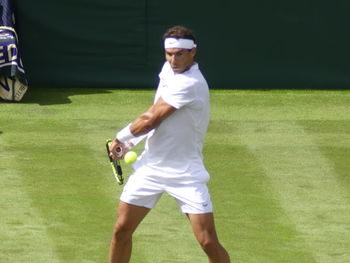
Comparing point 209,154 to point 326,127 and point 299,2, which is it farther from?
point 299,2

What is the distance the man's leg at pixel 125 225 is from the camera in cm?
834

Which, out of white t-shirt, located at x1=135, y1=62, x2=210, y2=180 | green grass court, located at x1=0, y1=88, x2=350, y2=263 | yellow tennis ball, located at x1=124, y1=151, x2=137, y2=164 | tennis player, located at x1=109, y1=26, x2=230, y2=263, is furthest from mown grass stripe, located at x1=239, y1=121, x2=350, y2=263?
yellow tennis ball, located at x1=124, y1=151, x2=137, y2=164

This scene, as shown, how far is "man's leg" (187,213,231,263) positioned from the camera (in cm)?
821

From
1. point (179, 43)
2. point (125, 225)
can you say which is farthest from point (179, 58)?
point (125, 225)

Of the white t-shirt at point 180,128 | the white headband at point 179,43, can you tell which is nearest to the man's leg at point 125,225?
the white t-shirt at point 180,128

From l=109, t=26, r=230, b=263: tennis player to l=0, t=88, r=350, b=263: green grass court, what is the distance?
1.12 metres

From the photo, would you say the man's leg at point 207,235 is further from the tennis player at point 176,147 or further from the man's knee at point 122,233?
the man's knee at point 122,233

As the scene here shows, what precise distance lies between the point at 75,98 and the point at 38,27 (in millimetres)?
1109

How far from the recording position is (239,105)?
→ 14.7 metres

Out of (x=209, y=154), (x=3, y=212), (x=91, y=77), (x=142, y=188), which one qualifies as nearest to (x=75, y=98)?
(x=91, y=77)

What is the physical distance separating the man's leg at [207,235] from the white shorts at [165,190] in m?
0.05

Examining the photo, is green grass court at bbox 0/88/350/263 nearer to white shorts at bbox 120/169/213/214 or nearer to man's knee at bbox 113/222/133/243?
man's knee at bbox 113/222/133/243

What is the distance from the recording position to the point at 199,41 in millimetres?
15383

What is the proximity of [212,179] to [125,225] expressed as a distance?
3425mm
